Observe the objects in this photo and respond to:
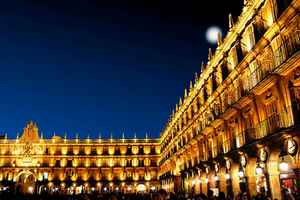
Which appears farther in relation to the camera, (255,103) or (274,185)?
(255,103)

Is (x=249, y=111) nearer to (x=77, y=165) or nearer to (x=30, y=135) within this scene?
(x=77, y=165)

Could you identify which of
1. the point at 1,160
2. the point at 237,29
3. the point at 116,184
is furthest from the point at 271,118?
the point at 1,160

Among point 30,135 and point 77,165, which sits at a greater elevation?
point 30,135

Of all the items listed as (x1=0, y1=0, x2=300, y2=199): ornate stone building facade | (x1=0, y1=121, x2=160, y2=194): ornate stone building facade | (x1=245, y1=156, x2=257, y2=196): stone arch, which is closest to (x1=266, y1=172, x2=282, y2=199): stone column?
(x1=0, y1=0, x2=300, y2=199): ornate stone building facade

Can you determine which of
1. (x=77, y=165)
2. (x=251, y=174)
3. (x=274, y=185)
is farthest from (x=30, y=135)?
(x=274, y=185)

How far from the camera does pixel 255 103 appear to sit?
20.1 meters

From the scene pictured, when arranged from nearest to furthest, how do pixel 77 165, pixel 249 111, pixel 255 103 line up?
pixel 255 103 < pixel 249 111 < pixel 77 165

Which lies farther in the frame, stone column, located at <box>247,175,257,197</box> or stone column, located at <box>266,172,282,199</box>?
stone column, located at <box>247,175,257,197</box>

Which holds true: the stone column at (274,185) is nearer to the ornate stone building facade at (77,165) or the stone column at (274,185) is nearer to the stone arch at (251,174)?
the stone arch at (251,174)

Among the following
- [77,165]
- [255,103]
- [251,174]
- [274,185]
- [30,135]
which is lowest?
[274,185]

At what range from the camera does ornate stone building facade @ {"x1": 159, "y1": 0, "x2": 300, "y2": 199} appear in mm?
15750

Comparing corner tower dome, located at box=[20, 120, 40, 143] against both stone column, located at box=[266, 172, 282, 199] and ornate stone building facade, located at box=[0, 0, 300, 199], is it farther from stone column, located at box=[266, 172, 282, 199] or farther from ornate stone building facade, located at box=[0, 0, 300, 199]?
stone column, located at box=[266, 172, 282, 199]

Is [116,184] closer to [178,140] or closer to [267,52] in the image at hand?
[178,140]

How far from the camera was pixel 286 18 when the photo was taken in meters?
16.2
